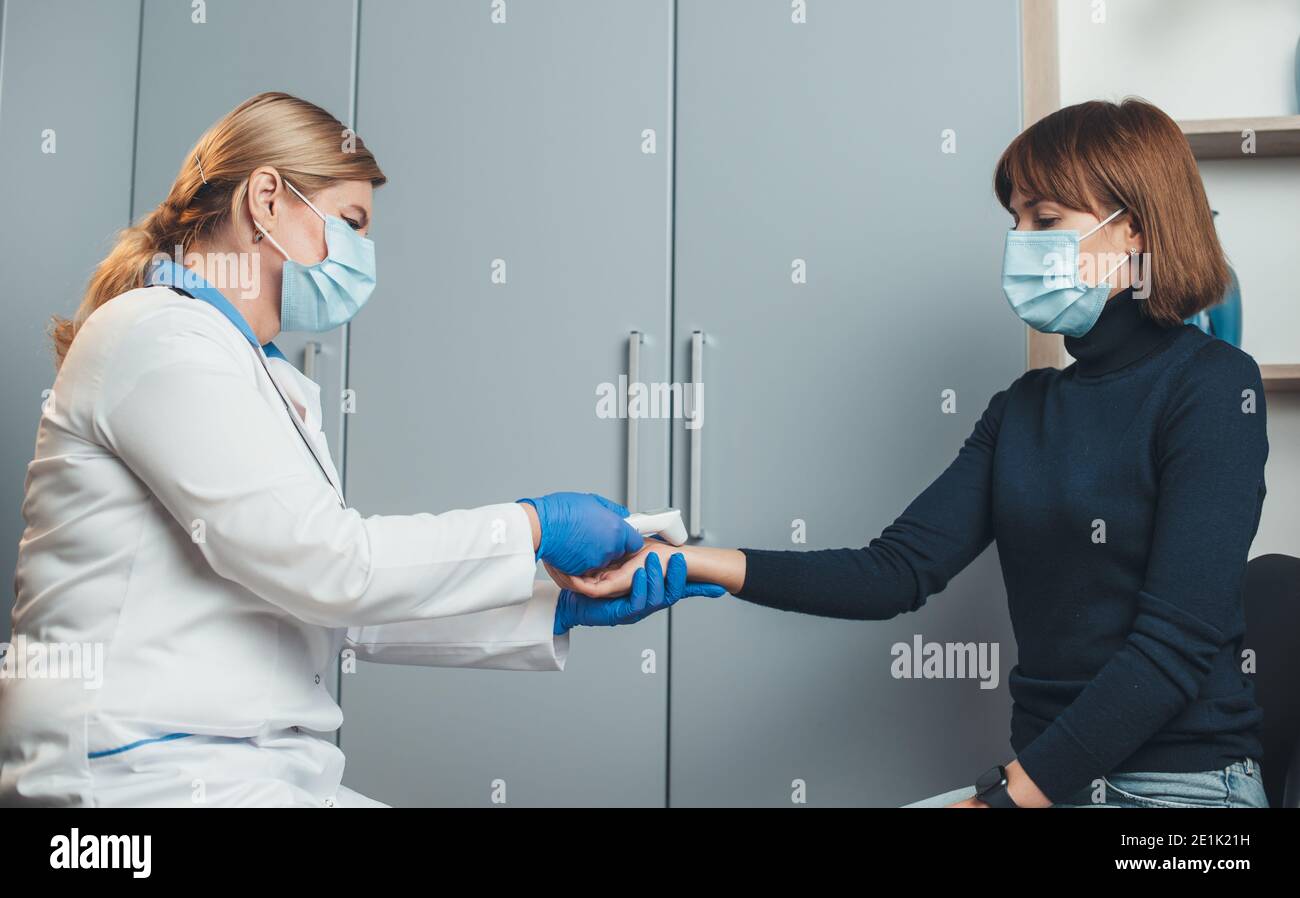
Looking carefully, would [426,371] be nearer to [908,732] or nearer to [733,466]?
[733,466]

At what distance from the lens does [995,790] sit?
3.97ft

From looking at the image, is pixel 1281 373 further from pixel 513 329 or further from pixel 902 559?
pixel 513 329

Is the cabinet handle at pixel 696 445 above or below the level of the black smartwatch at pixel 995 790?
above

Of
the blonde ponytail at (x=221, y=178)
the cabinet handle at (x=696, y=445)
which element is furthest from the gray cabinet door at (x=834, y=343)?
the blonde ponytail at (x=221, y=178)

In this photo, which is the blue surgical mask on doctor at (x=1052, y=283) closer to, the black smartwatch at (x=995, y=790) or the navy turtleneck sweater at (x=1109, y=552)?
the navy turtleneck sweater at (x=1109, y=552)

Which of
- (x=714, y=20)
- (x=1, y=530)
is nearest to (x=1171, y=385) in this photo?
(x=714, y=20)

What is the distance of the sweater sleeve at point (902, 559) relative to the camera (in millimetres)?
1510

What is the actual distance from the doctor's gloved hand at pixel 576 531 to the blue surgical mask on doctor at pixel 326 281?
1.22 feet

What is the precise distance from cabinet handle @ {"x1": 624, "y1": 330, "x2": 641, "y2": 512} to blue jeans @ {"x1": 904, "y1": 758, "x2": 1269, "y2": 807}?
A: 2.86ft

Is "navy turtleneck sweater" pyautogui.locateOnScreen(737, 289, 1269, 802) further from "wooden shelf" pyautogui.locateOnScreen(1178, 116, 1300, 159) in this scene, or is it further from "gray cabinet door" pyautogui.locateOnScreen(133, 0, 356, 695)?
"gray cabinet door" pyautogui.locateOnScreen(133, 0, 356, 695)

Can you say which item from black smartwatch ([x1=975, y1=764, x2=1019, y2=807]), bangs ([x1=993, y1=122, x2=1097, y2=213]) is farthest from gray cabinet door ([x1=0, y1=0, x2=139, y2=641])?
black smartwatch ([x1=975, y1=764, x2=1019, y2=807])

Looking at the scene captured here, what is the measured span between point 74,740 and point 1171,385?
1.25m

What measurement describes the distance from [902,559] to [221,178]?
1005 mm
